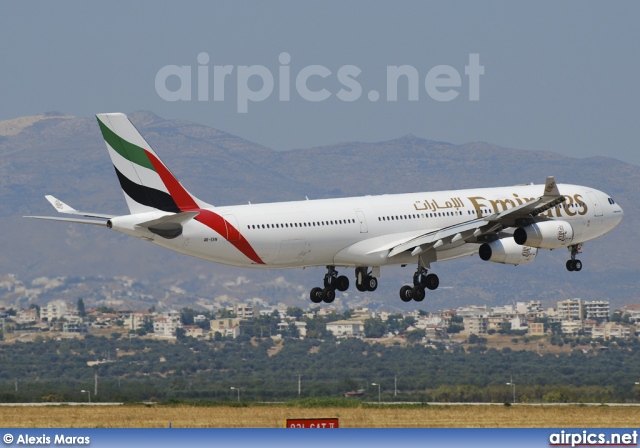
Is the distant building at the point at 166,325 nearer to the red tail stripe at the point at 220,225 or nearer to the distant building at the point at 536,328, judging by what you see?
the distant building at the point at 536,328

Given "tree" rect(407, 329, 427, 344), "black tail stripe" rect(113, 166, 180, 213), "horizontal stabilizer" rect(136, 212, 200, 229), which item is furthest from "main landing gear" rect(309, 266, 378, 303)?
"tree" rect(407, 329, 427, 344)

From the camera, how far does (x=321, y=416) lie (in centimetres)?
7094

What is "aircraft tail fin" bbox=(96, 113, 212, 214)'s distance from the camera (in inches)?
2542

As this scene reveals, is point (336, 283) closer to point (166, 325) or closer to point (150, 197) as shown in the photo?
point (150, 197)

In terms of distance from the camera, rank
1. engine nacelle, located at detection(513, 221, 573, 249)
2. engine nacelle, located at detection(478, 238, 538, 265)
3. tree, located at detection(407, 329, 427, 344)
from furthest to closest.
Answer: tree, located at detection(407, 329, 427, 344)
engine nacelle, located at detection(478, 238, 538, 265)
engine nacelle, located at detection(513, 221, 573, 249)

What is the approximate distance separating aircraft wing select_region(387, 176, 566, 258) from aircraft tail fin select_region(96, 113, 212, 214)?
11.8 metres

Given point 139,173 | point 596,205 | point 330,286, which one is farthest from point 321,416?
point 596,205

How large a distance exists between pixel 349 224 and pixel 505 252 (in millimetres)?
7918

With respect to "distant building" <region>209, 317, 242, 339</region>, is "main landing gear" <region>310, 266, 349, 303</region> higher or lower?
lower

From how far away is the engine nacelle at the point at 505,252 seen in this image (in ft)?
231

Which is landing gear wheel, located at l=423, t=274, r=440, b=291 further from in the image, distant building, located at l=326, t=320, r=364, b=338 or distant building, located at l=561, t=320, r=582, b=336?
distant building, located at l=561, t=320, r=582, b=336

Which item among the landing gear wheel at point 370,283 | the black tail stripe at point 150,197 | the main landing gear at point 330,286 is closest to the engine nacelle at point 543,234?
the landing gear wheel at point 370,283

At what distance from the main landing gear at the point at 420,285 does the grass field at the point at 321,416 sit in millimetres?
6079

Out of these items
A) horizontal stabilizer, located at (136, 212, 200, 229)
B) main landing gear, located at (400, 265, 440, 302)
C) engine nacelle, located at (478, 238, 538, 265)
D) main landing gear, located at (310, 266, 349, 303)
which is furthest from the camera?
main landing gear, located at (310, 266, 349, 303)
